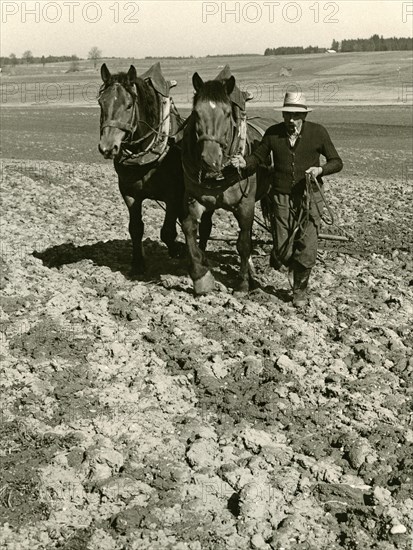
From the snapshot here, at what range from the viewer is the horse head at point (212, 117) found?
20.2 feet

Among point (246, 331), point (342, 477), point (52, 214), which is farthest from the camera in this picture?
point (52, 214)

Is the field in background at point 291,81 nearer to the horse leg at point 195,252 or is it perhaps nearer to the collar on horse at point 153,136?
the collar on horse at point 153,136

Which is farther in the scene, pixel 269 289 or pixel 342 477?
pixel 269 289

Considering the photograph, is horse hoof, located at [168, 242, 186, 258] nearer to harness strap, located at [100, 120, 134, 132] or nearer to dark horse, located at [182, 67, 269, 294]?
dark horse, located at [182, 67, 269, 294]

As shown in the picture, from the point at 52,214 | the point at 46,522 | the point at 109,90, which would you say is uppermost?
the point at 109,90

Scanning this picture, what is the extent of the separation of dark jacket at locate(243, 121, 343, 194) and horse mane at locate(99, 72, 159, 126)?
3.33 ft

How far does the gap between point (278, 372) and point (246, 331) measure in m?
0.82

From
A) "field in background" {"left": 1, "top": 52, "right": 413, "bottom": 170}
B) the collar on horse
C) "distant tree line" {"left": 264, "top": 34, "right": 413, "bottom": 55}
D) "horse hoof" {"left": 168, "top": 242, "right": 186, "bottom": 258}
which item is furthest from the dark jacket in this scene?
"distant tree line" {"left": 264, "top": 34, "right": 413, "bottom": 55}

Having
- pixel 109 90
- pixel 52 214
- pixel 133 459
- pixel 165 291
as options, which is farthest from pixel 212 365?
pixel 52 214

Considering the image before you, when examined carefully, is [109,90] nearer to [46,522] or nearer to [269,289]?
[269,289]

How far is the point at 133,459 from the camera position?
177 inches

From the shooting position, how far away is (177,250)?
8.27 meters

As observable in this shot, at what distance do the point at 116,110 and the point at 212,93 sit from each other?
2.89 ft

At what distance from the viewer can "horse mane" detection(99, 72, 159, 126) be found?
669 centimetres
